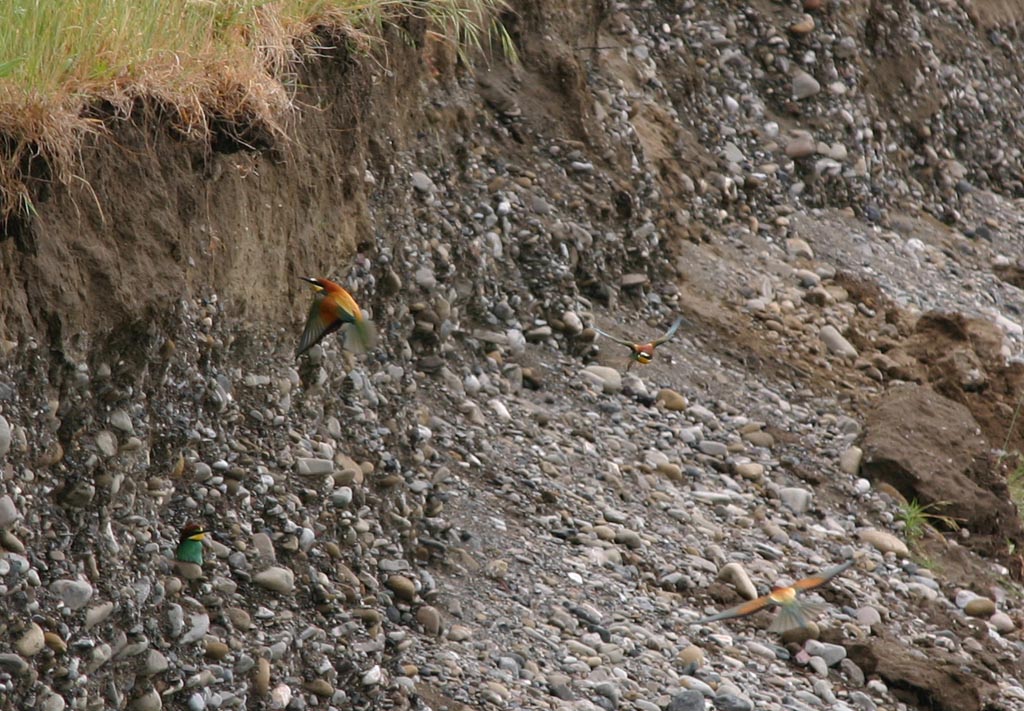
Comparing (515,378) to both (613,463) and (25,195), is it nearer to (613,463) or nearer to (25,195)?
(613,463)

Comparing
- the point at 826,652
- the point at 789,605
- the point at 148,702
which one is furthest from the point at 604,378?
the point at 148,702

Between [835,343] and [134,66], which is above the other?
[134,66]

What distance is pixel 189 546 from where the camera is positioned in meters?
3.91

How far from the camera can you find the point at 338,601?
4273 millimetres

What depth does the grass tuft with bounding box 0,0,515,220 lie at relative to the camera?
3.54m

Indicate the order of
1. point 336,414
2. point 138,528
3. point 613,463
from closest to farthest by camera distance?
point 138,528 < point 336,414 < point 613,463

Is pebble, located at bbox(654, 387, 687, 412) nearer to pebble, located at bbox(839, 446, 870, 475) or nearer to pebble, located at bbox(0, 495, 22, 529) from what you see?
pebble, located at bbox(839, 446, 870, 475)

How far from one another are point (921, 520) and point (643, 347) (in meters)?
1.58

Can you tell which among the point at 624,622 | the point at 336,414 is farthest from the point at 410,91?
the point at 624,622

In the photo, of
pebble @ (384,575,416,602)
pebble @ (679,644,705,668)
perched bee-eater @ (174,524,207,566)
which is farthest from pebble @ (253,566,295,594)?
pebble @ (679,644,705,668)

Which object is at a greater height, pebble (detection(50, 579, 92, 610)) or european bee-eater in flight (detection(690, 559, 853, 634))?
pebble (detection(50, 579, 92, 610))

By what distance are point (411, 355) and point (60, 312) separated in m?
2.09

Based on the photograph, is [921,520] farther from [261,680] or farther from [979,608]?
[261,680]

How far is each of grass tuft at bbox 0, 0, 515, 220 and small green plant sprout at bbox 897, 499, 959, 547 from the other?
3.47 m
